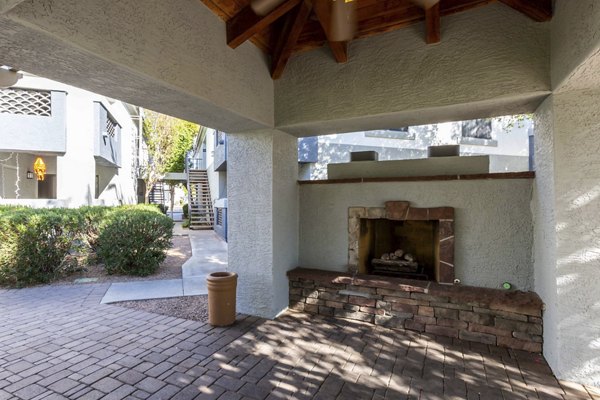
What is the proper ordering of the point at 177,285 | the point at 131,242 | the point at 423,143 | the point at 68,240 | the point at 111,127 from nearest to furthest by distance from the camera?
the point at 177,285, the point at 68,240, the point at 131,242, the point at 423,143, the point at 111,127

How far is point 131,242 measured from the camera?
698 cm

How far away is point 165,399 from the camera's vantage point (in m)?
2.81

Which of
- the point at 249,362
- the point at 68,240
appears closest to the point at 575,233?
the point at 249,362

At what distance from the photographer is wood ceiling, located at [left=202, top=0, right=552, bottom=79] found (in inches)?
129

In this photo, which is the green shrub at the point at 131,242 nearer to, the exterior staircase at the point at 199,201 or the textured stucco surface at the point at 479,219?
the textured stucco surface at the point at 479,219

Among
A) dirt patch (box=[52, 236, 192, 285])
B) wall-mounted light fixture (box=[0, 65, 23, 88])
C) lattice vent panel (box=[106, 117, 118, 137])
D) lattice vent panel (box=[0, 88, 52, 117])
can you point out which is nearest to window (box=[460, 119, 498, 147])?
dirt patch (box=[52, 236, 192, 285])

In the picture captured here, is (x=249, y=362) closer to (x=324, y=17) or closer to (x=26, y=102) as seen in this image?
(x=324, y=17)

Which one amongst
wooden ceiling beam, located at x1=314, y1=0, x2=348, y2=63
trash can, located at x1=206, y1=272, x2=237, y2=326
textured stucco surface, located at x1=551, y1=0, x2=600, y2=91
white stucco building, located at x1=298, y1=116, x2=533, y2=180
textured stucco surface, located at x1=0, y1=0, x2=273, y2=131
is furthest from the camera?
white stucco building, located at x1=298, y1=116, x2=533, y2=180

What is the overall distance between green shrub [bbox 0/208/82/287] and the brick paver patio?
6.01 feet

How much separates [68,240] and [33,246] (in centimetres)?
64

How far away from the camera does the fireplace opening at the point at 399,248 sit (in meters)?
4.93

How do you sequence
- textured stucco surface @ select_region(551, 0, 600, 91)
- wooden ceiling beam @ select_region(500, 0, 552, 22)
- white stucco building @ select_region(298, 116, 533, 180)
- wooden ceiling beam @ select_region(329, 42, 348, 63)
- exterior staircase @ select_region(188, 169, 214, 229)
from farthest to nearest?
1. exterior staircase @ select_region(188, 169, 214, 229)
2. white stucco building @ select_region(298, 116, 533, 180)
3. wooden ceiling beam @ select_region(329, 42, 348, 63)
4. wooden ceiling beam @ select_region(500, 0, 552, 22)
5. textured stucco surface @ select_region(551, 0, 600, 91)

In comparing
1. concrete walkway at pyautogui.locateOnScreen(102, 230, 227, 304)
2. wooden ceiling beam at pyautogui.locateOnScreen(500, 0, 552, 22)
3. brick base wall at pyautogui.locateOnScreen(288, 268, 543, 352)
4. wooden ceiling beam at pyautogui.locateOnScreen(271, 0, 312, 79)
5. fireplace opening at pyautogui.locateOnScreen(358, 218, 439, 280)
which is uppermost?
wooden ceiling beam at pyautogui.locateOnScreen(271, 0, 312, 79)

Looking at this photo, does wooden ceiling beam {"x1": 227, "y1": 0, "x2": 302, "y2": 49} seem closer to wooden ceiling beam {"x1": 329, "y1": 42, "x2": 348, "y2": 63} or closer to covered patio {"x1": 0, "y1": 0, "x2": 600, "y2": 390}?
covered patio {"x1": 0, "y1": 0, "x2": 600, "y2": 390}
